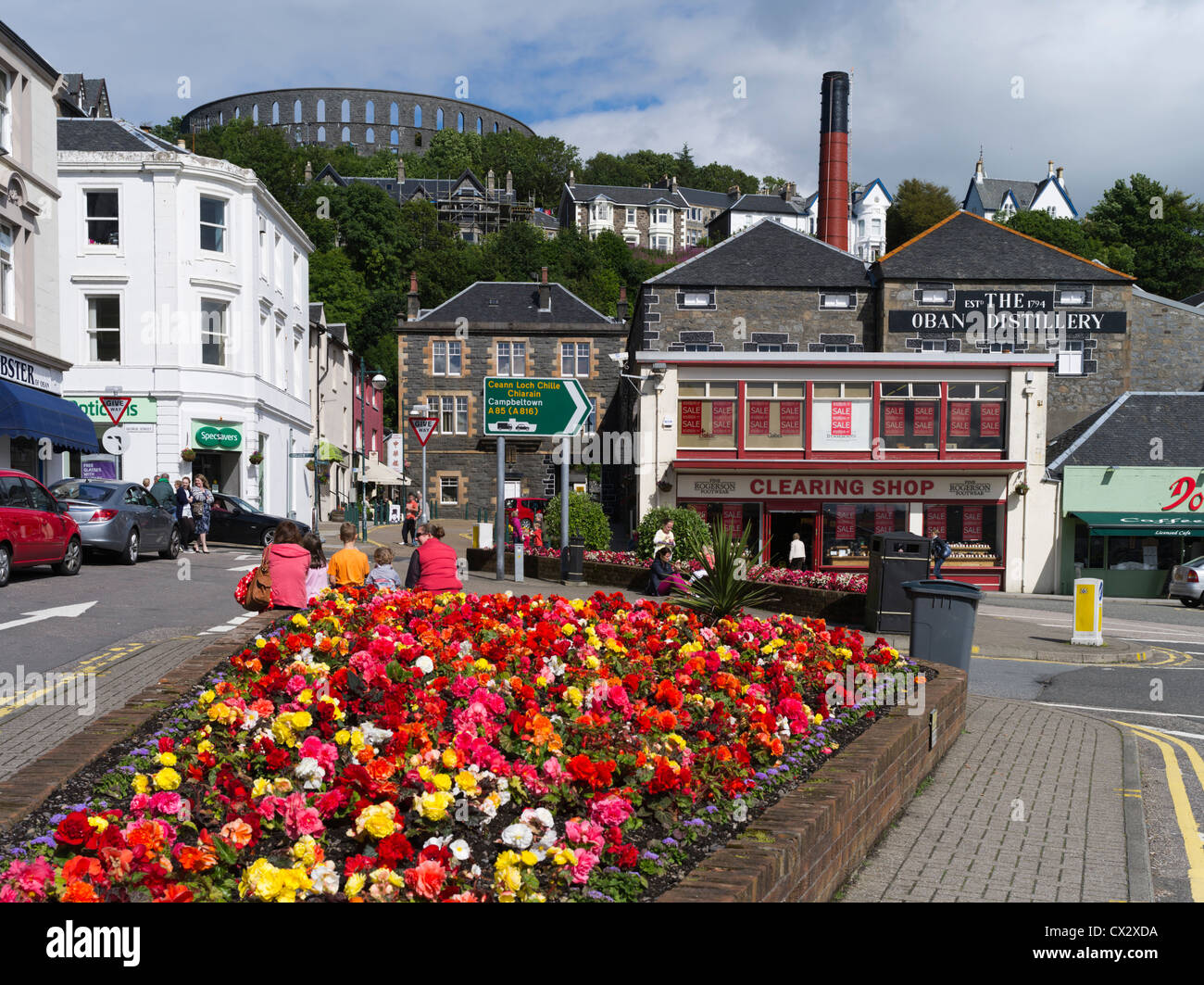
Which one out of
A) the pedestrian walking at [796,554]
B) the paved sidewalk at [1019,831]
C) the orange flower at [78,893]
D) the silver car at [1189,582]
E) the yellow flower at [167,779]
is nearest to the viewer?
the orange flower at [78,893]

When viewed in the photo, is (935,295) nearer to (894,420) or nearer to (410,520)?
(894,420)

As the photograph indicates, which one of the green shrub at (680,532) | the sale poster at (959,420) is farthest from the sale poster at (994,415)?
the green shrub at (680,532)

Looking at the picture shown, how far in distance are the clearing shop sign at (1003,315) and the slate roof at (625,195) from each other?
9045 cm

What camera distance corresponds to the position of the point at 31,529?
17.4m

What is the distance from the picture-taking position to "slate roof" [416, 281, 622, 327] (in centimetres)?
6197

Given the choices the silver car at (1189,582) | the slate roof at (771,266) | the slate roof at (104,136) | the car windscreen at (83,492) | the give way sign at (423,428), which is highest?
the slate roof at (104,136)

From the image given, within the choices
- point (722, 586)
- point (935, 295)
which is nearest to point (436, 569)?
point (722, 586)

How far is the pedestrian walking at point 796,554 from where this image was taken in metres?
32.3

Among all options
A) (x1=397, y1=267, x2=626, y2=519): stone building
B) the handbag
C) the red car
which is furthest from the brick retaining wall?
(x1=397, y1=267, x2=626, y2=519): stone building

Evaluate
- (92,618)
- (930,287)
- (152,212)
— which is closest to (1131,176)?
(930,287)

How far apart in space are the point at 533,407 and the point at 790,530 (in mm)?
12561

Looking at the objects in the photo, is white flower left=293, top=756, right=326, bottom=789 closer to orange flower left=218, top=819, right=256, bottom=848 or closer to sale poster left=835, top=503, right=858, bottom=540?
orange flower left=218, top=819, right=256, bottom=848

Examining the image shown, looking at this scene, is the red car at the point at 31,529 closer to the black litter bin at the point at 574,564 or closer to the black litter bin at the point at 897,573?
the black litter bin at the point at 574,564

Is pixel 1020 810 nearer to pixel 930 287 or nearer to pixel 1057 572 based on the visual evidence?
pixel 1057 572
